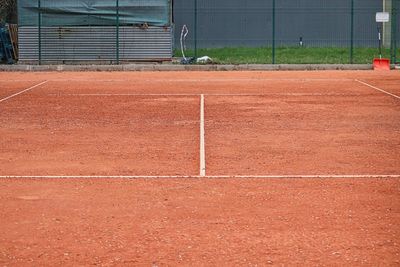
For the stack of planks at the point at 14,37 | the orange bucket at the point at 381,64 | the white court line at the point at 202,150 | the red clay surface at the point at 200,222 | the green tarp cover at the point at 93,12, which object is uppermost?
the green tarp cover at the point at 93,12

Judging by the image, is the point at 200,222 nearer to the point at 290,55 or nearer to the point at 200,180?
the point at 200,180

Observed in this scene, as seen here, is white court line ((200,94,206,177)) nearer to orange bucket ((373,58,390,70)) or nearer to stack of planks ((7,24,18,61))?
orange bucket ((373,58,390,70))

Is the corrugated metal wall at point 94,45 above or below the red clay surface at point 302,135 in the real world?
above

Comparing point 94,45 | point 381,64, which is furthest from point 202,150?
point 94,45

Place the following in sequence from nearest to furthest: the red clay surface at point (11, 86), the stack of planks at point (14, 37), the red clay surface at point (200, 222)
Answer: the red clay surface at point (200, 222), the red clay surface at point (11, 86), the stack of planks at point (14, 37)

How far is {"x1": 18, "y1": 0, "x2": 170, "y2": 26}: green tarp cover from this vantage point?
3375cm

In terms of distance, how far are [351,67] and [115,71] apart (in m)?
8.04

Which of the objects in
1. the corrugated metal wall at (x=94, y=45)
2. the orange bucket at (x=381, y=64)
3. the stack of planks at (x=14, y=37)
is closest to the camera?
the orange bucket at (x=381, y=64)

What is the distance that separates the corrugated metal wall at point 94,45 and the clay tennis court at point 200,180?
39.5 feet

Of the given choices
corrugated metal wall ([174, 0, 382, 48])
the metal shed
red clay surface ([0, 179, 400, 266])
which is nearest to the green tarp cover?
the metal shed

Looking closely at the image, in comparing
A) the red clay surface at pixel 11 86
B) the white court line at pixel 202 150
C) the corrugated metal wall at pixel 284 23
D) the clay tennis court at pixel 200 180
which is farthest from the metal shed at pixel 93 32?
the white court line at pixel 202 150

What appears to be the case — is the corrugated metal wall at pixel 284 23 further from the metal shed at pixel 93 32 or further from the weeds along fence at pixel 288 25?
the metal shed at pixel 93 32

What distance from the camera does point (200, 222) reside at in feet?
28.3

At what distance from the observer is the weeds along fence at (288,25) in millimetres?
42469
